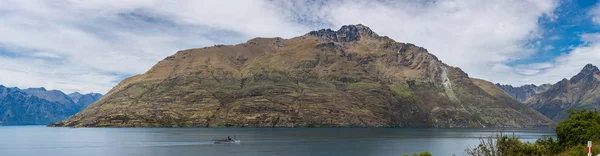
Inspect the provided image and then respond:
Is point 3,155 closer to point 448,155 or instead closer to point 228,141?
point 228,141

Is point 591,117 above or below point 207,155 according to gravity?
above

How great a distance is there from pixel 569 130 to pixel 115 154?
112 metres

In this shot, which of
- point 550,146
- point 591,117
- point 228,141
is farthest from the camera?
point 228,141

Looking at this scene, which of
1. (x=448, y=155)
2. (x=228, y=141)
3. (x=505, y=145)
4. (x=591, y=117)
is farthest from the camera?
(x=228, y=141)

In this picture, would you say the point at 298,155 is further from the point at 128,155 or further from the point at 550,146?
the point at 550,146

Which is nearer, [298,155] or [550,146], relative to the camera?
[550,146]

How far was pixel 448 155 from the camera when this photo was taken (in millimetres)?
122750

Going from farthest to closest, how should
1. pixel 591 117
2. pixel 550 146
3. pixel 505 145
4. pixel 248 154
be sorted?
pixel 248 154 → pixel 591 117 → pixel 550 146 → pixel 505 145

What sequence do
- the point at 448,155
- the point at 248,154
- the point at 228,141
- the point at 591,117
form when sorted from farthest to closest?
the point at 228,141 → the point at 248,154 → the point at 448,155 → the point at 591,117

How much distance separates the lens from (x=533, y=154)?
5428cm

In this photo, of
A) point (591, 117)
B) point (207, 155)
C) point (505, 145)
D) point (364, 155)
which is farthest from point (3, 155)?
point (591, 117)

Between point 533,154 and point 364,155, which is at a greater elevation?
point 533,154

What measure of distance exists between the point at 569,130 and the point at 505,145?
47072 millimetres

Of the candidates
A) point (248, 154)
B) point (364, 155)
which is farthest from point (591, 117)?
point (248, 154)
